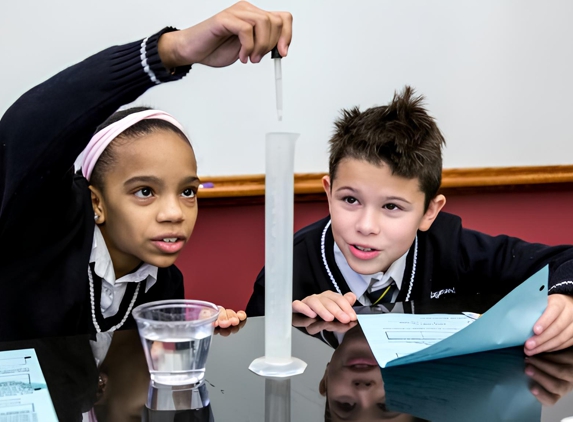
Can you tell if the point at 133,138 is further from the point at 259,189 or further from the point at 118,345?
the point at 259,189

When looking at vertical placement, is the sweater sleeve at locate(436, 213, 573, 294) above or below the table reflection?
below

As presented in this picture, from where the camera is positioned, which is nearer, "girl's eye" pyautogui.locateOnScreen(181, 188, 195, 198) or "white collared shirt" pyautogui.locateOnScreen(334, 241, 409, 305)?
"girl's eye" pyautogui.locateOnScreen(181, 188, 195, 198)

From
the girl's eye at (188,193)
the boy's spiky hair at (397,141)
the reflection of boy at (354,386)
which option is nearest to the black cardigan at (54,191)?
the girl's eye at (188,193)

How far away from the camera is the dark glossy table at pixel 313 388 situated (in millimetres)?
562

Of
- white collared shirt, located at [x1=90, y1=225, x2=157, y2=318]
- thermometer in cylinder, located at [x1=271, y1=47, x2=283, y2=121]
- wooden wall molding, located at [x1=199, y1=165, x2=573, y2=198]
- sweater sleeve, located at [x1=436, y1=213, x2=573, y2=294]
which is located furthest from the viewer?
wooden wall molding, located at [x1=199, y1=165, x2=573, y2=198]

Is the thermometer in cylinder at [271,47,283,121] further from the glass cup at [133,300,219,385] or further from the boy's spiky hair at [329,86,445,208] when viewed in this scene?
the boy's spiky hair at [329,86,445,208]

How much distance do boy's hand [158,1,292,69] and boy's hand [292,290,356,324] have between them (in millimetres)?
323

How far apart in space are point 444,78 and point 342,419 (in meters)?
1.48

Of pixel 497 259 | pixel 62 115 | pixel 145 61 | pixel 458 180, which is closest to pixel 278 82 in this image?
pixel 145 61

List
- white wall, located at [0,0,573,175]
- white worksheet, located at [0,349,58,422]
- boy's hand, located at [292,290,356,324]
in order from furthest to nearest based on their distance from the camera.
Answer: white wall, located at [0,0,573,175], boy's hand, located at [292,290,356,324], white worksheet, located at [0,349,58,422]

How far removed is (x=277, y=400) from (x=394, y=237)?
0.69 m

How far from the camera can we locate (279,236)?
658 mm

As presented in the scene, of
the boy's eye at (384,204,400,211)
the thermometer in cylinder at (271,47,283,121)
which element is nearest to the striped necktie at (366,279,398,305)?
the boy's eye at (384,204,400,211)

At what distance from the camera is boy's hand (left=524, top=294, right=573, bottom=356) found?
0.76m
